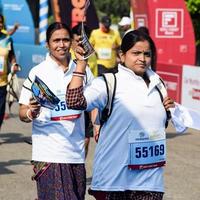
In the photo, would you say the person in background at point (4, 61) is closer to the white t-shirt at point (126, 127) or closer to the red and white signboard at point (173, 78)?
the red and white signboard at point (173, 78)

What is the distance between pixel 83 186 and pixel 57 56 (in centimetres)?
91

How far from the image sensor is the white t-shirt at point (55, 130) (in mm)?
4988

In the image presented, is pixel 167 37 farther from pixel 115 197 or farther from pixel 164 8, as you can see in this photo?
pixel 115 197

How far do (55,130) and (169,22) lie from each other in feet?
37.0

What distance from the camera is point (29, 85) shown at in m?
5.07

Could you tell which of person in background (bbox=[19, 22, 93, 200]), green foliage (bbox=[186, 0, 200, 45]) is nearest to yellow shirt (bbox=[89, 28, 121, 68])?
person in background (bbox=[19, 22, 93, 200])

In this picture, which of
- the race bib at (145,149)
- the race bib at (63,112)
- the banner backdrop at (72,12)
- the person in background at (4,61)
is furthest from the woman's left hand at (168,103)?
the banner backdrop at (72,12)

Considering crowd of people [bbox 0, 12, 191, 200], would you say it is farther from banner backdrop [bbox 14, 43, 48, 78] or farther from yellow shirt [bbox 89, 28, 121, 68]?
banner backdrop [bbox 14, 43, 48, 78]

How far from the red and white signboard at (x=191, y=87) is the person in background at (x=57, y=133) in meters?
8.05

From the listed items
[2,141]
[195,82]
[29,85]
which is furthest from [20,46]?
[29,85]

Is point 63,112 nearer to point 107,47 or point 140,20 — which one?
point 107,47

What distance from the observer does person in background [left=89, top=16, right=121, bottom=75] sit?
1305 centimetres

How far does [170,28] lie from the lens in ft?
52.6

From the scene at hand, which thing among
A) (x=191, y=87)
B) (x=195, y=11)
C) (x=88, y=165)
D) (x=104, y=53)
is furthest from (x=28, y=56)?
(x=88, y=165)
